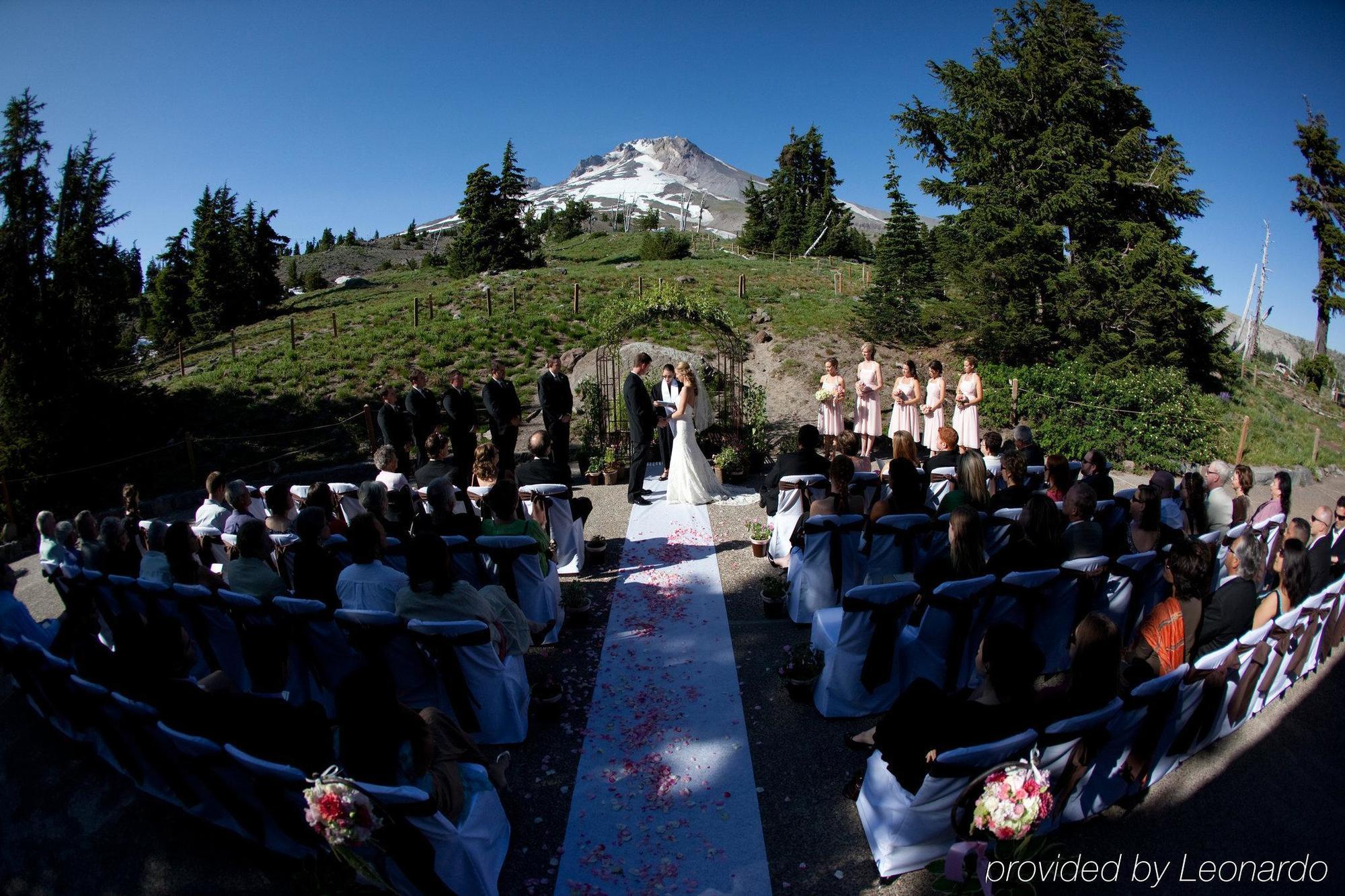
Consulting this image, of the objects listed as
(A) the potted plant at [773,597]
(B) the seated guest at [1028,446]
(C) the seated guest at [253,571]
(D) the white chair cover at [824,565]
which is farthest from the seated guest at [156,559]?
(B) the seated guest at [1028,446]

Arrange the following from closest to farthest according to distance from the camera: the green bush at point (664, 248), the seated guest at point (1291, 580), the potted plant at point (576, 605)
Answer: the seated guest at point (1291, 580)
the potted plant at point (576, 605)
the green bush at point (664, 248)

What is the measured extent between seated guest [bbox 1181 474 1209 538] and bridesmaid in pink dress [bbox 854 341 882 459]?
5.72 meters

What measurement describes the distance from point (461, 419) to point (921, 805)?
28.3ft

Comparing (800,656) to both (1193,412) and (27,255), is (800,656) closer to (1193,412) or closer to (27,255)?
(1193,412)

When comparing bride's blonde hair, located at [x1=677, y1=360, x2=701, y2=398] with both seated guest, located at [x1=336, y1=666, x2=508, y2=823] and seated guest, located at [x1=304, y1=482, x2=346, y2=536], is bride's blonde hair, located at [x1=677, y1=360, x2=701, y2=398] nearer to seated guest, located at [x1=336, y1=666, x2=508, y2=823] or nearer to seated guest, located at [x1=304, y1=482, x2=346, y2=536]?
seated guest, located at [x1=304, y1=482, x2=346, y2=536]

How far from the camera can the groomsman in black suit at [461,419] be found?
34.4 ft

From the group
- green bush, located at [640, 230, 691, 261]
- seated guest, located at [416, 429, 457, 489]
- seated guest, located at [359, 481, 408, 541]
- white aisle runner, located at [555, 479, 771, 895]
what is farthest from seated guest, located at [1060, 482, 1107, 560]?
green bush, located at [640, 230, 691, 261]

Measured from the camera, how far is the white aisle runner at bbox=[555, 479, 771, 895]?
12.2 feet

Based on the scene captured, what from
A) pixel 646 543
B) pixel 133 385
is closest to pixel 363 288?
pixel 133 385

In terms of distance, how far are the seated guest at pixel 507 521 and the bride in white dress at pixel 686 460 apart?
14.5 feet

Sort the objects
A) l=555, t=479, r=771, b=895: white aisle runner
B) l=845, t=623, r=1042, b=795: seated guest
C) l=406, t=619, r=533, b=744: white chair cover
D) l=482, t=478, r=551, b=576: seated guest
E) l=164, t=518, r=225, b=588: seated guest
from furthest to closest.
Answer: l=482, t=478, r=551, b=576: seated guest < l=164, t=518, r=225, b=588: seated guest < l=406, t=619, r=533, b=744: white chair cover < l=555, t=479, r=771, b=895: white aisle runner < l=845, t=623, r=1042, b=795: seated guest

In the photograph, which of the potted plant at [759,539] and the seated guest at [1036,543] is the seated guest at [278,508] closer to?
the potted plant at [759,539]

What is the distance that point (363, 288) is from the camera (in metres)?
40.3

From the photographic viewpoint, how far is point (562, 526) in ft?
24.8
